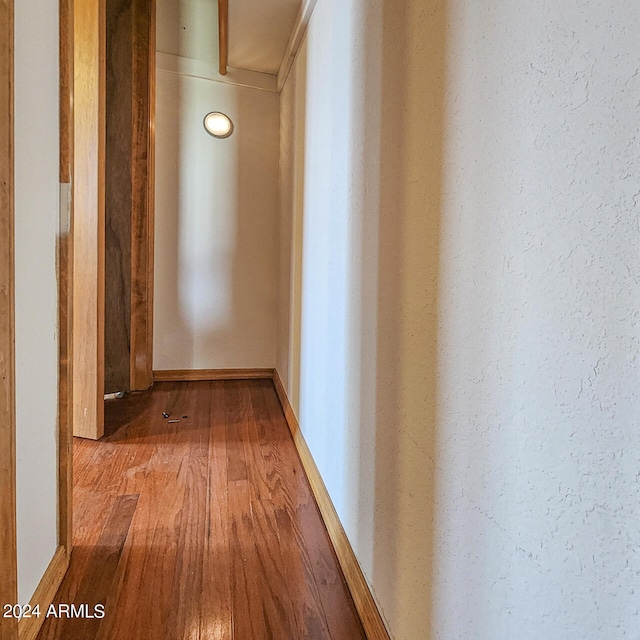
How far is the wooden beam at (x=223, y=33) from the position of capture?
2072mm

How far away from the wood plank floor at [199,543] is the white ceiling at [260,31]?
2002 mm

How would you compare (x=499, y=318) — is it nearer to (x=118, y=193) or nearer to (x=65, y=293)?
(x=65, y=293)

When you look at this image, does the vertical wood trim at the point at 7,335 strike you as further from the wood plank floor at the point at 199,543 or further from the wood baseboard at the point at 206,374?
the wood baseboard at the point at 206,374

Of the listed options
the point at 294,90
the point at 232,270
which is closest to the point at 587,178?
the point at 294,90

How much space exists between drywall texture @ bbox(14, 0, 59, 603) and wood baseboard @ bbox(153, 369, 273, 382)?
186 centimetres

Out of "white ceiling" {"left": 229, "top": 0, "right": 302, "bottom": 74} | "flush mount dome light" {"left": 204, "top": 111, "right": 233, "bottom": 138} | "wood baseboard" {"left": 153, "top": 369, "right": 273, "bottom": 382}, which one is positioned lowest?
"wood baseboard" {"left": 153, "top": 369, "right": 273, "bottom": 382}

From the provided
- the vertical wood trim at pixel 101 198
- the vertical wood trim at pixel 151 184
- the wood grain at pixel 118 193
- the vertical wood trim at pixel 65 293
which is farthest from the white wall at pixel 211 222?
the vertical wood trim at pixel 65 293

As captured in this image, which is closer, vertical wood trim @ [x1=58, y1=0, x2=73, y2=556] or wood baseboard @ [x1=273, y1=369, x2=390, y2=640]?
wood baseboard @ [x1=273, y1=369, x2=390, y2=640]

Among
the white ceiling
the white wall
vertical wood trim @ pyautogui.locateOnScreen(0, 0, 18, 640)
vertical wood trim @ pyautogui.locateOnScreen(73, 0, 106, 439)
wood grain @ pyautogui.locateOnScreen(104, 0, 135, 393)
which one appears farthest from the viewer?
the white wall

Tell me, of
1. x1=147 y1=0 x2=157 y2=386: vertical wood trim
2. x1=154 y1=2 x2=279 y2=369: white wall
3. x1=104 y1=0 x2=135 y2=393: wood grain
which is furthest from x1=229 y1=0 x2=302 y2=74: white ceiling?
x1=104 y1=0 x2=135 y2=393: wood grain

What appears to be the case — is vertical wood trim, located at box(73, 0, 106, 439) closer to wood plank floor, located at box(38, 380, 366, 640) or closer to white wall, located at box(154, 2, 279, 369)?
wood plank floor, located at box(38, 380, 366, 640)

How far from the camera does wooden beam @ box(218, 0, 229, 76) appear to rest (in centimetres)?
207

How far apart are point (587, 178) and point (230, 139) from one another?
2.83 metres

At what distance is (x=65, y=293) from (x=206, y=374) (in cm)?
195
